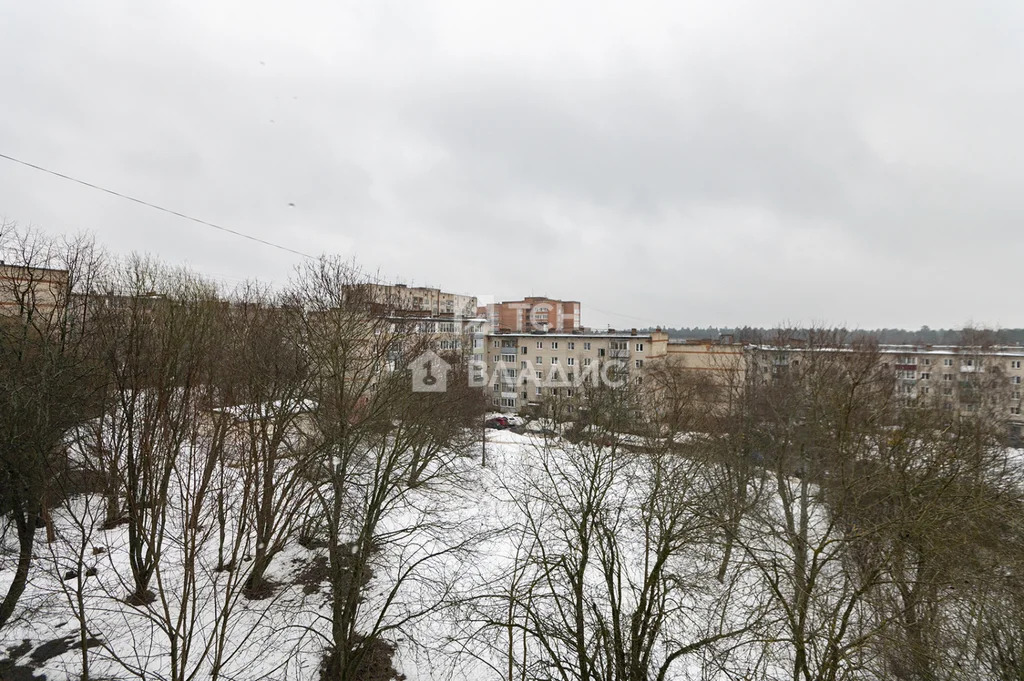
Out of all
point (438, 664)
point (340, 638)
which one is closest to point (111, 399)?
point (340, 638)

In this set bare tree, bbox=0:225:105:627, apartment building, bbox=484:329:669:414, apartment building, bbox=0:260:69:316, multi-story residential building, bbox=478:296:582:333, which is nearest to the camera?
bare tree, bbox=0:225:105:627

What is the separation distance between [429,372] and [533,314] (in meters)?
40.4

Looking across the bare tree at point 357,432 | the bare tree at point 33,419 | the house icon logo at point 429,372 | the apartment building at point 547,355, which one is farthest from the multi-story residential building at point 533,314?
the bare tree at point 33,419

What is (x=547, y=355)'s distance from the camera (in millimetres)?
49656

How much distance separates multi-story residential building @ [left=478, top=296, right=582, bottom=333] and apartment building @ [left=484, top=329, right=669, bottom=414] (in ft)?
13.7

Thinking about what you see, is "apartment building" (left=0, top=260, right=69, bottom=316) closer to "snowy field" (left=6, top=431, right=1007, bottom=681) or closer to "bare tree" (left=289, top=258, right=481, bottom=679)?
"snowy field" (left=6, top=431, right=1007, bottom=681)

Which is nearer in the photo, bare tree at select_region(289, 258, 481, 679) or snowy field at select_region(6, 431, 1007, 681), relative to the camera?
snowy field at select_region(6, 431, 1007, 681)

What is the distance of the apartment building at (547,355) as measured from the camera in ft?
154

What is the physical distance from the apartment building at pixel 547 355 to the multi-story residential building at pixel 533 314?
4171mm

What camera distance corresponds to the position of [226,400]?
1251cm

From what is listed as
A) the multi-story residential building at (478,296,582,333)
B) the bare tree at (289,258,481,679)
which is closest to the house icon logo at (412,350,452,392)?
the bare tree at (289,258,481,679)

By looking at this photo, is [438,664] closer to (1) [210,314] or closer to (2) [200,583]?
(2) [200,583]

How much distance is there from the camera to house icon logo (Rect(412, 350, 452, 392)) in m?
16.4

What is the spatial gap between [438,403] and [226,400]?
6.84 m
